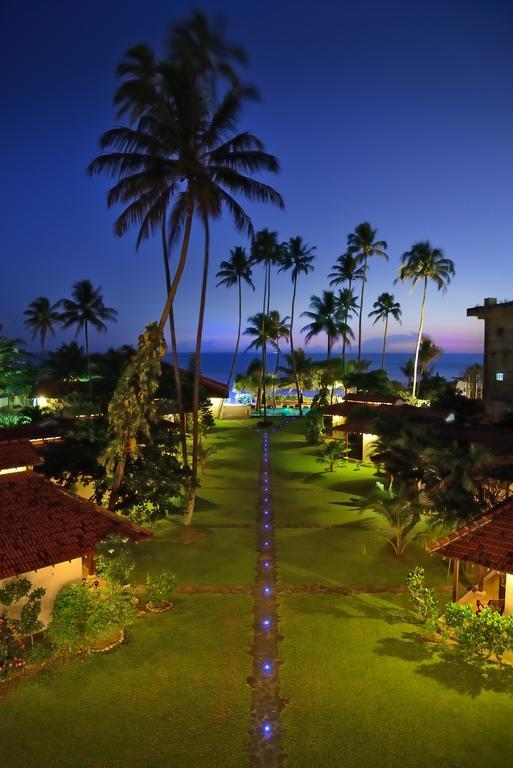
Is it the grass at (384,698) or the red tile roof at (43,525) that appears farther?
the red tile roof at (43,525)

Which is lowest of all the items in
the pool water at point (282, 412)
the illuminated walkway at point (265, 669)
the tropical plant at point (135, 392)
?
the illuminated walkway at point (265, 669)

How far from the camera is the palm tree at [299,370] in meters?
54.6

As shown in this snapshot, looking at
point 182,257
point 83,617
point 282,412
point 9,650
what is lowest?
point 9,650

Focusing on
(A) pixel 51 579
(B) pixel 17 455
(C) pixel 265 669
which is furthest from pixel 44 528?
(C) pixel 265 669

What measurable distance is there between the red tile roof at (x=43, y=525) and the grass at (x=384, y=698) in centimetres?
471

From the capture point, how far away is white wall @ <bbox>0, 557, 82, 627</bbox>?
35.4 feet

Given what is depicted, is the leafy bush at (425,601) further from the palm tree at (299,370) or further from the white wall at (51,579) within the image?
the palm tree at (299,370)

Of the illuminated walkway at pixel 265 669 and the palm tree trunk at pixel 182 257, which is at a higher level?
the palm tree trunk at pixel 182 257

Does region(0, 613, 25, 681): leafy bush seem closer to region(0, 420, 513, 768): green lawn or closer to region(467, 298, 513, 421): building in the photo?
region(0, 420, 513, 768): green lawn

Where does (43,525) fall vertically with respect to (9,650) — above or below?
above

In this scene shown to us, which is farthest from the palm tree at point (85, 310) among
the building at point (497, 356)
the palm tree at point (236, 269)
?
the building at point (497, 356)

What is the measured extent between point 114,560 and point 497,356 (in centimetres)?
2824

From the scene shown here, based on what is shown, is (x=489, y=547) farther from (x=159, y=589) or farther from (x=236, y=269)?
(x=236, y=269)

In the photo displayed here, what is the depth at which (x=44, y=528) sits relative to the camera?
10.9 m
